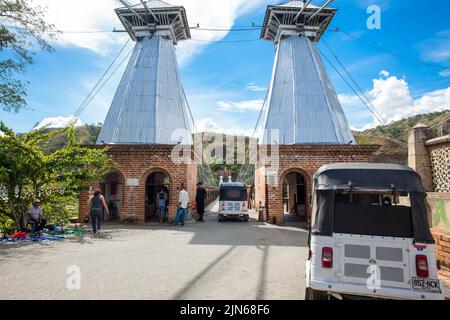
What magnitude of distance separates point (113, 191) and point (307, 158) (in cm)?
1170

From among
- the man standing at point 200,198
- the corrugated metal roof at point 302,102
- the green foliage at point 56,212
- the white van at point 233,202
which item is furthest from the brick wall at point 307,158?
the green foliage at point 56,212

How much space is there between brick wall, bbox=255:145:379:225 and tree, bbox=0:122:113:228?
8858 mm

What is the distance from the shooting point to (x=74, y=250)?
24.1ft

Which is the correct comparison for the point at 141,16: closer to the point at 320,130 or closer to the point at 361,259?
the point at 320,130

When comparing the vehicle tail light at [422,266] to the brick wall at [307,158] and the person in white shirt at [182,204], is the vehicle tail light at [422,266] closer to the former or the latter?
the person in white shirt at [182,204]

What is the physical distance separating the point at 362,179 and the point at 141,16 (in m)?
26.4

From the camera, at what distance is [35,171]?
993 cm

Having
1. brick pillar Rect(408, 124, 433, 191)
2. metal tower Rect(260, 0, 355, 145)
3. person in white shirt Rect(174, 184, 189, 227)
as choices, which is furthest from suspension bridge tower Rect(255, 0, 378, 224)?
person in white shirt Rect(174, 184, 189, 227)

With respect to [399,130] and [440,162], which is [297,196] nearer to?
[440,162]

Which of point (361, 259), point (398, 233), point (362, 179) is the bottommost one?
point (361, 259)

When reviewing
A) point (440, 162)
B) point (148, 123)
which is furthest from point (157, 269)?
point (148, 123)

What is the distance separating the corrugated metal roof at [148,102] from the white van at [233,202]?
610 cm

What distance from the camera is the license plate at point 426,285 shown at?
3.44m

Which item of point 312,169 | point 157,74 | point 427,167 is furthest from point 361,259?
point 157,74
